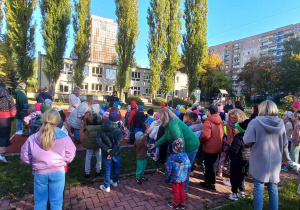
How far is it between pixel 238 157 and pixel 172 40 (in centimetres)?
2607

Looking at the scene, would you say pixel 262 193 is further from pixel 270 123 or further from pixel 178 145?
pixel 178 145

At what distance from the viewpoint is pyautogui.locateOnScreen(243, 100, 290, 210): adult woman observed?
2.59m

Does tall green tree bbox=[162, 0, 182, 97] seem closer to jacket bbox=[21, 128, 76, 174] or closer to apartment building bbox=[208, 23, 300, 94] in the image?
jacket bbox=[21, 128, 76, 174]

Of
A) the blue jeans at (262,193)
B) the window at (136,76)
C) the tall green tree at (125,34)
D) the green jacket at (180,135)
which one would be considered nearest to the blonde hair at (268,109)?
the blue jeans at (262,193)

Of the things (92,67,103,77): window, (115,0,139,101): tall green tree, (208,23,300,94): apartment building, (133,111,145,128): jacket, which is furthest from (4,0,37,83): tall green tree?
(208,23,300,94): apartment building

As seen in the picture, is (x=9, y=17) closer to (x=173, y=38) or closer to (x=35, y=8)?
(x=35, y=8)

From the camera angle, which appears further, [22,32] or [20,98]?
[22,32]

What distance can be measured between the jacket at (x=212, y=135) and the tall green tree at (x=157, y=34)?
25422 millimetres

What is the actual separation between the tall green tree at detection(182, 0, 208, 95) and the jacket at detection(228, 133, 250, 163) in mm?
24981

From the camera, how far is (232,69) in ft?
262

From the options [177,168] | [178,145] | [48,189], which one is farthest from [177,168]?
[48,189]

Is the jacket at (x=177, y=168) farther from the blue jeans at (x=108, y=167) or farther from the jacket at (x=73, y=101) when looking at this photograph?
the jacket at (x=73, y=101)

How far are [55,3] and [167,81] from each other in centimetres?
1733

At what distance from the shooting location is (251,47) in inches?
2908
